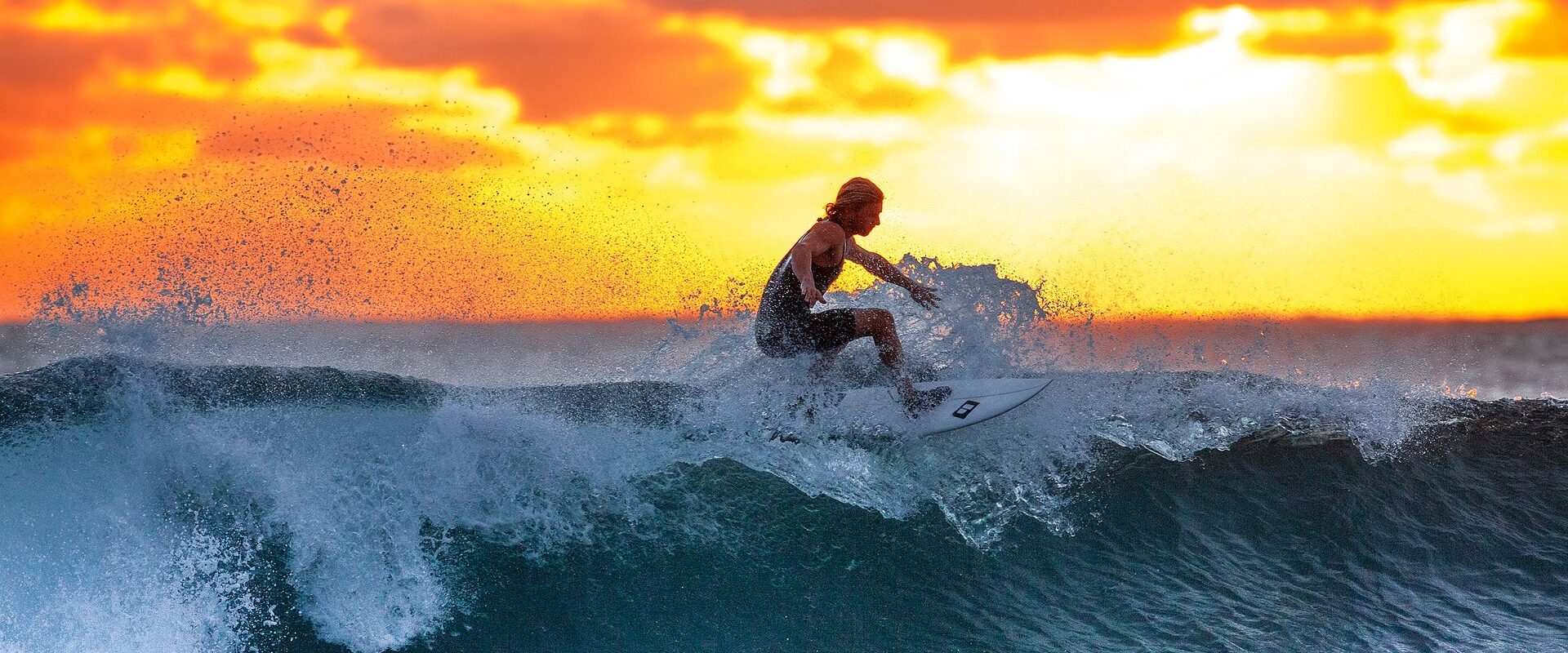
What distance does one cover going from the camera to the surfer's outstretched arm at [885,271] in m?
5.50

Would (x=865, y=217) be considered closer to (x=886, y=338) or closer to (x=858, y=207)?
(x=858, y=207)

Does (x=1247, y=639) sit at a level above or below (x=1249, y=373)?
below

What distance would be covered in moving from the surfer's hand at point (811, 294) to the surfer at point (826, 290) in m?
0.19

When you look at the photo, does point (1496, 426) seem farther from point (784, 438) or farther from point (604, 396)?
point (604, 396)

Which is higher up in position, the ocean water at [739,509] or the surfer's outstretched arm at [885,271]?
the surfer's outstretched arm at [885,271]

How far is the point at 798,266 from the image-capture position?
5172mm

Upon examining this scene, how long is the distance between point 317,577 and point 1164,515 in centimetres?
506

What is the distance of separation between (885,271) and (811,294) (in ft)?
2.35

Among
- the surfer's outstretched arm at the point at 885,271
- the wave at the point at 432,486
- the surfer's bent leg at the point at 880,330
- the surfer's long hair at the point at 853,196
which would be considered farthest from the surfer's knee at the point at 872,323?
the wave at the point at 432,486

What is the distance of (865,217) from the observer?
5.41 m

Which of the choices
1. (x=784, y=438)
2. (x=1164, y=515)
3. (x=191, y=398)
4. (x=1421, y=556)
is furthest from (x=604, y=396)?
(x=1421, y=556)

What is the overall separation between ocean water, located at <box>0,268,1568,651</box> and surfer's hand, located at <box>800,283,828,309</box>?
86cm

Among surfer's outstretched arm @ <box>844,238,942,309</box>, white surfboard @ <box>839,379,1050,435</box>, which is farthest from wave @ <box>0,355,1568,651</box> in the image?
surfer's outstretched arm @ <box>844,238,942,309</box>

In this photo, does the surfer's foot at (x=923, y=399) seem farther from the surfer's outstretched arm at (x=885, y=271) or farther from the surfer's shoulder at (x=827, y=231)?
the surfer's shoulder at (x=827, y=231)
